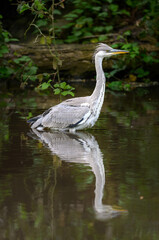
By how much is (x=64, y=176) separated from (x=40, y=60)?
10.2m

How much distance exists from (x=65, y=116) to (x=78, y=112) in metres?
0.32

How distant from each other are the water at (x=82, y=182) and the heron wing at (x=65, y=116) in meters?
0.24

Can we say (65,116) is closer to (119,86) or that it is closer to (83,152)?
(83,152)

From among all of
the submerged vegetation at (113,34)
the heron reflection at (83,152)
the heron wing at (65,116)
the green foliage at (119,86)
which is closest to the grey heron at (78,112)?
the heron wing at (65,116)

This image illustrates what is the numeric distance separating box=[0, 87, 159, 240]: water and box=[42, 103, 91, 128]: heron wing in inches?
9.6

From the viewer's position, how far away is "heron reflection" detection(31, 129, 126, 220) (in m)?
5.30

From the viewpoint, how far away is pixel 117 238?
15.0ft

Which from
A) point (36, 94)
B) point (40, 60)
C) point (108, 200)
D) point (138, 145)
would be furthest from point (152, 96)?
point (108, 200)

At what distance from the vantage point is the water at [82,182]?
15.8 feet

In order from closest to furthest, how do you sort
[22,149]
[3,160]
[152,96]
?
[3,160] < [22,149] < [152,96]

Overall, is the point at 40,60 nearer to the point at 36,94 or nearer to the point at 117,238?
the point at 36,94

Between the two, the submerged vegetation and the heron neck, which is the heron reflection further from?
the submerged vegetation

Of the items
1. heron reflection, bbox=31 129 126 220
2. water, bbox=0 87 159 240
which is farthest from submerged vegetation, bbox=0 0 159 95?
water, bbox=0 87 159 240

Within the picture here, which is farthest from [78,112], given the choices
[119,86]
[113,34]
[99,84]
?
[113,34]
